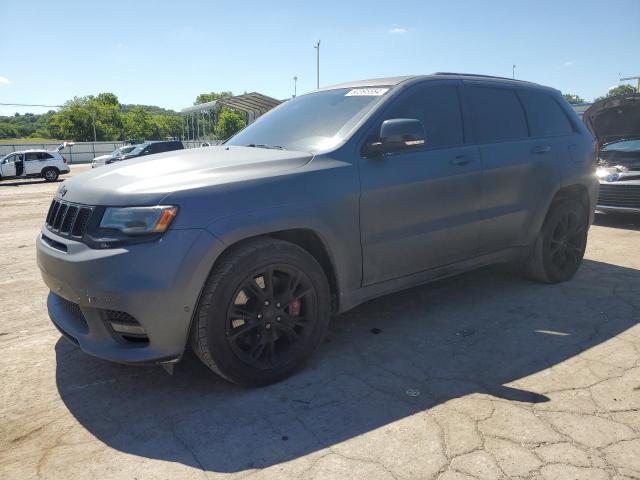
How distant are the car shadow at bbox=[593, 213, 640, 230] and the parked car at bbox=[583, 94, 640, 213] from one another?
12.0 inches

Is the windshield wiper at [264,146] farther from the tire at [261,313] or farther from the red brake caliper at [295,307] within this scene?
the red brake caliper at [295,307]

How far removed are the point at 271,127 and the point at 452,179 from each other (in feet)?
4.73

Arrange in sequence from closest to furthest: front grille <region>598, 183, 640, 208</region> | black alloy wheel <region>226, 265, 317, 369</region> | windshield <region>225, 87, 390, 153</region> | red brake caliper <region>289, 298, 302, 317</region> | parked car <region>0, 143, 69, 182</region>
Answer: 1. black alloy wheel <region>226, 265, 317, 369</region>
2. red brake caliper <region>289, 298, 302, 317</region>
3. windshield <region>225, 87, 390, 153</region>
4. front grille <region>598, 183, 640, 208</region>
5. parked car <region>0, 143, 69, 182</region>

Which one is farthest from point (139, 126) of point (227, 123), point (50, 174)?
point (50, 174)

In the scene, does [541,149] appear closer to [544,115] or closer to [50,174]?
[544,115]

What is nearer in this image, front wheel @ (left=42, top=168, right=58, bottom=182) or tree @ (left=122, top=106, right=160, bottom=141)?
front wheel @ (left=42, top=168, right=58, bottom=182)

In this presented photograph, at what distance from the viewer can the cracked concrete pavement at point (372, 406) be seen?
7.27ft

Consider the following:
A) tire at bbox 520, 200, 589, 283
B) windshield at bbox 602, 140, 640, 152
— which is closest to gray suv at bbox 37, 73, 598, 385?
tire at bbox 520, 200, 589, 283

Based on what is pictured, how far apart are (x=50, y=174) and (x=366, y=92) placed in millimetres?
24457

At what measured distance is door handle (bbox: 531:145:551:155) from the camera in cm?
426

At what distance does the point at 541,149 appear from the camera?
4.31 m

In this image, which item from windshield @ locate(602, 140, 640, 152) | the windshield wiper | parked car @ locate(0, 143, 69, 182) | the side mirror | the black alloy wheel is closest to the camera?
the black alloy wheel

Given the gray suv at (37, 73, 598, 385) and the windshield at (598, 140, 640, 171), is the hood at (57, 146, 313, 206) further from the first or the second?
the windshield at (598, 140, 640, 171)

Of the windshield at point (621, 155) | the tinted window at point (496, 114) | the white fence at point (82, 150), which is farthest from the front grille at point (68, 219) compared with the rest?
the white fence at point (82, 150)
